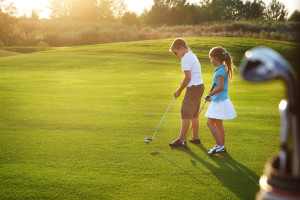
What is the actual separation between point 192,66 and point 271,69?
5826 mm

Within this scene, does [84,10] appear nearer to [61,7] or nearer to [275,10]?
[61,7]

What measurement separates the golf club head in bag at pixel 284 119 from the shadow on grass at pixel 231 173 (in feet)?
12.3

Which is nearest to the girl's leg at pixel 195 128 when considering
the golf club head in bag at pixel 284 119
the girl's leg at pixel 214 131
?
the girl's leg at pixel 214 131

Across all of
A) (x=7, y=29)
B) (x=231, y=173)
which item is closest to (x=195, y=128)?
(x=231, y=173)

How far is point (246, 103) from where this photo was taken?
12.3 metres

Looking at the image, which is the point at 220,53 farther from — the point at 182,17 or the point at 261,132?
the point at 182,17

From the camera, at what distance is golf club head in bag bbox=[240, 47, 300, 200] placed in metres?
0.72

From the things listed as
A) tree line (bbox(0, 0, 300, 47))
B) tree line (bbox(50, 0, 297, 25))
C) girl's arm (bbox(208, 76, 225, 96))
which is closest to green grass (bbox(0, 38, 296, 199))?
girl's arm (bbox(208, 76, 225, 96))

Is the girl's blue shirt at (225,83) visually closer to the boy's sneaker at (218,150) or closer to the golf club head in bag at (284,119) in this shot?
the boy's sneaker at (218,150)

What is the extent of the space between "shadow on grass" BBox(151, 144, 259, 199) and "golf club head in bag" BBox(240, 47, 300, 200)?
3759mm

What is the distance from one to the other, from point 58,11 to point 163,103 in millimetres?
84352

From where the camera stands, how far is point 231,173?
5160 millimetres

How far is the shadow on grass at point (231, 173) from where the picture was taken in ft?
14.8

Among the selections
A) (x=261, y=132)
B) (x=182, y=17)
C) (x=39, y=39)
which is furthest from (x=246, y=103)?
(x=182, y=17)
